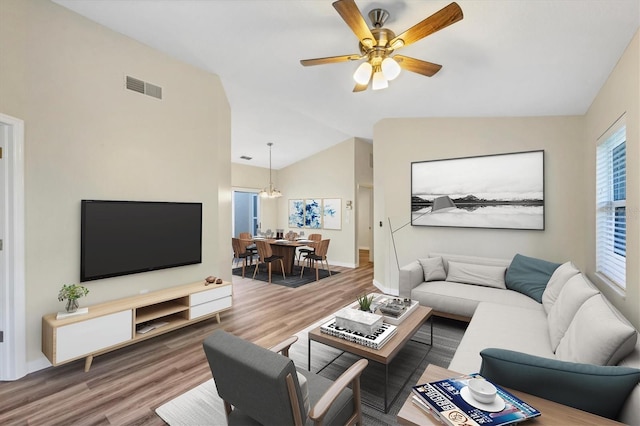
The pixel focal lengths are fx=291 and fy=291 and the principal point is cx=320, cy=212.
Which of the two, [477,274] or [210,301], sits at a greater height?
[477,274]

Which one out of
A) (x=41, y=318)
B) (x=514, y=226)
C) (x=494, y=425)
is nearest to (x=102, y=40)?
(x=41, y=318)

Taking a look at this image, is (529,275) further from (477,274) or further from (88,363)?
(88,363)

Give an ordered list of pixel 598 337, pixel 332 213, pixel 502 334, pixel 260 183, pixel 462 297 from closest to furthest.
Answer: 1. pixel 598 337
2. pixel 502 334
3. pixel 462 297
4. pixel 332 213
5. pixel 260 183

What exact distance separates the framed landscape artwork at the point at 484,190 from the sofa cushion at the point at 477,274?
2.09 ft

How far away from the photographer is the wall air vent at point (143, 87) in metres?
3.16

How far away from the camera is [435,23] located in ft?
6.11

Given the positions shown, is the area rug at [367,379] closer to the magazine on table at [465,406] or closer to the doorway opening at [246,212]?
the magazine on table at [465,406]

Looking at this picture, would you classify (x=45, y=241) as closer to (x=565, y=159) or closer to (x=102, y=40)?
(x=102, y=40)

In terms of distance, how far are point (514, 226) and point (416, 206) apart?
4.39 feet

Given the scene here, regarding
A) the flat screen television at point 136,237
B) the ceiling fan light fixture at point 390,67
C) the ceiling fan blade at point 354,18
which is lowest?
the flat screen television at point 136,237

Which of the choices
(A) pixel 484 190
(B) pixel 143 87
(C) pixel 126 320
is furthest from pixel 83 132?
(A) pixel 484 190

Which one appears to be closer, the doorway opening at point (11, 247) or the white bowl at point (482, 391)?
the white bowl at point (482, 391)

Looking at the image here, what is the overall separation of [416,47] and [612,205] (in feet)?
7.59

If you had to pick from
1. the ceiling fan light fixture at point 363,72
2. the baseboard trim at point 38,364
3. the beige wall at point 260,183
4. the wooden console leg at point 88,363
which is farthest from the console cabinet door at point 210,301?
the beige wall at point 260,183
